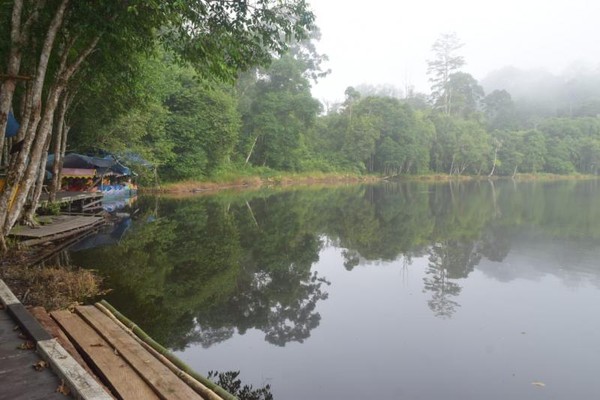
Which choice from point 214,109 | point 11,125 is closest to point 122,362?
point 11,125

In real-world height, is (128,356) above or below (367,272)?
above

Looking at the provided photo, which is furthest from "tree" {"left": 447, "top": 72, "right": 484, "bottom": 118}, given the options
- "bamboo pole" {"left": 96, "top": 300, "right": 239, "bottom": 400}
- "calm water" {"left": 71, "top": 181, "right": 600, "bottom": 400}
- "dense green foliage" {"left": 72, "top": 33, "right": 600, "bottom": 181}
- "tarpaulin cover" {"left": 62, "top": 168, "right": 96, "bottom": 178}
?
"bamboo pole" {"left": 96, "top": 300, "right": 239, "bottom": 400}

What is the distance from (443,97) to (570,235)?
73343 mm

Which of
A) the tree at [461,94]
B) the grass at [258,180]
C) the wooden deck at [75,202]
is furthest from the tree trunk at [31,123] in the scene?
the tree at [461,94]

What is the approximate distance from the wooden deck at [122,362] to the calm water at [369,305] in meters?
1.29

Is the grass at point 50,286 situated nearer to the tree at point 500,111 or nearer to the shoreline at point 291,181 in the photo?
the shoreline at point 291,181

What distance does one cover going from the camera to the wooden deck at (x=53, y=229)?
32.8ft

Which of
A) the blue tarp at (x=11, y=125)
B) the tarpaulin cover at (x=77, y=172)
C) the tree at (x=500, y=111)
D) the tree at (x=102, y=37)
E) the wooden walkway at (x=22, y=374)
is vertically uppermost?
the tree at (x=500, y=111)

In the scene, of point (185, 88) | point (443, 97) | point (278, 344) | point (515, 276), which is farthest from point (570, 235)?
point (443, 97)

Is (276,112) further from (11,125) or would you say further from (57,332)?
(57,332)

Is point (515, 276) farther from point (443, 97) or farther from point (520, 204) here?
point (443, 97)

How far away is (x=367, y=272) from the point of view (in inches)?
402

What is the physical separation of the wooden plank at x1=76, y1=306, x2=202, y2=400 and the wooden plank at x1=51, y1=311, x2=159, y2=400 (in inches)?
1.9

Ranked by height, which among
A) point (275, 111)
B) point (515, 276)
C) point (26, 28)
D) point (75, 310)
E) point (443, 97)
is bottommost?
point (515, 276)
